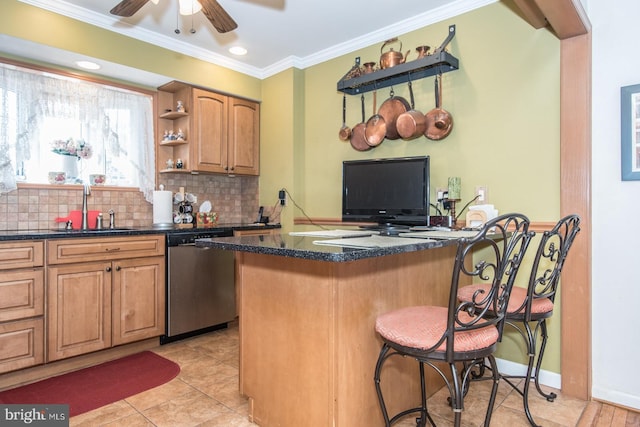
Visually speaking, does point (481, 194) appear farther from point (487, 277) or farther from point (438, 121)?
point (487, 277)

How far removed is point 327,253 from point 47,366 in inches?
93.2

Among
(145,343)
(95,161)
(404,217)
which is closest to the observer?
(404,217)

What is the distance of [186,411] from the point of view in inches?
79.7

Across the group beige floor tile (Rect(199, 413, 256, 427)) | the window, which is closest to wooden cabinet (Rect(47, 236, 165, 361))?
the window

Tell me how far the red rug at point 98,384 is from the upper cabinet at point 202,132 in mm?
1755

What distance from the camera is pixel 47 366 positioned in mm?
2461

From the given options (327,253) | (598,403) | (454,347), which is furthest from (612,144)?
(327,253)

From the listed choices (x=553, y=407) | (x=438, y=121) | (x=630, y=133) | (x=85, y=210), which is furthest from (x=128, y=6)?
(x=553, y=407)

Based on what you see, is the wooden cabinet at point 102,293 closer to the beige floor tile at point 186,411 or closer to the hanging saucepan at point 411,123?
the beige floor tile at point 186,411

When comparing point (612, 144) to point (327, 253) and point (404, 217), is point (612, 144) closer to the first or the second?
point (404, 217)

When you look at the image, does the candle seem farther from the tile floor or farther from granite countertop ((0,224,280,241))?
granite countertop ((0,224,280,241))

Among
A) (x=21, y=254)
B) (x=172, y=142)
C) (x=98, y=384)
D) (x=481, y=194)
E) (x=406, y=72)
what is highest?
(x=406, y=72)

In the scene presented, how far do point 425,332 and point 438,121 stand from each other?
6.10 ft

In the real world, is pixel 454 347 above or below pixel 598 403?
above
